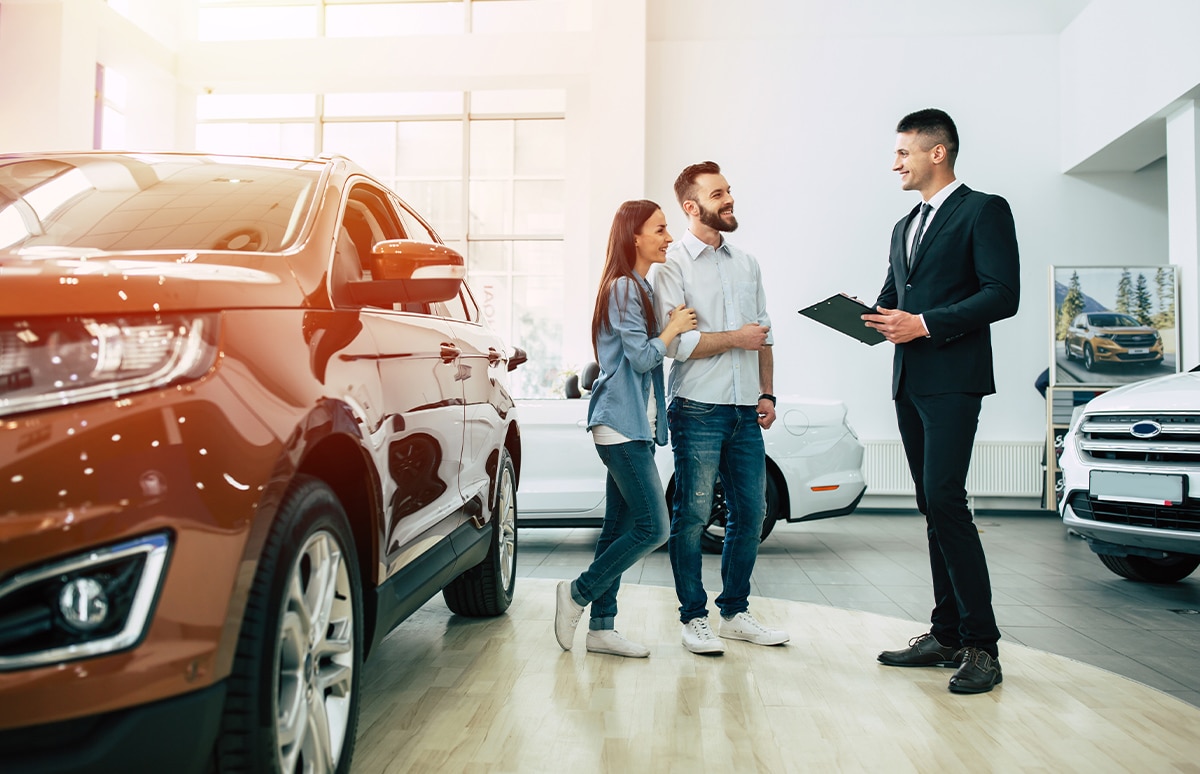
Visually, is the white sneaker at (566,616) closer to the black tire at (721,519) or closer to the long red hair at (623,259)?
the long red hair at (623,259)

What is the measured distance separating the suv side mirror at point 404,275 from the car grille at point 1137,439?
3.54m

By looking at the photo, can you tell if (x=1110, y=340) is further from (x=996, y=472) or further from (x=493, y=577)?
(x=493, y=577)

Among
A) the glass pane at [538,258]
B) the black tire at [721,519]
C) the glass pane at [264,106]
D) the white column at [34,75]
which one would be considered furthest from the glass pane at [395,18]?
the black tire at [721,519]

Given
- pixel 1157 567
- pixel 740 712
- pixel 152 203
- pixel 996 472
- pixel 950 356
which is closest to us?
pixel 152 203

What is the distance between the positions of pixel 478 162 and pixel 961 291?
8999 mm

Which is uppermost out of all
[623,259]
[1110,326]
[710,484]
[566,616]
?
[1110,326]

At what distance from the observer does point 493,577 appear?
3771mm

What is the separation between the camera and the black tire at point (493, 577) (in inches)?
147

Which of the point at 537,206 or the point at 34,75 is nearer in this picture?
the point at 34,75

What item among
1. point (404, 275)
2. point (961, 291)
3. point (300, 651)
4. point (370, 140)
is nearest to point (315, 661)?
point (300, 651)

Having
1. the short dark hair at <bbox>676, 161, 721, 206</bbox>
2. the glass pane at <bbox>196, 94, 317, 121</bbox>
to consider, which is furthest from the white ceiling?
the short dark hair at <bbox>676, 161, 721, 206</bbox>

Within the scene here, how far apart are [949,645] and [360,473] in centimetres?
220

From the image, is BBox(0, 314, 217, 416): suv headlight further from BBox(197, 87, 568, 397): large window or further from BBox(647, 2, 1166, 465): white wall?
BBox(197, 87, 568, 397): large window

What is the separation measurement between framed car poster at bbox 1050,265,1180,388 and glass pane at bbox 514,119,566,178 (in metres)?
5.70
